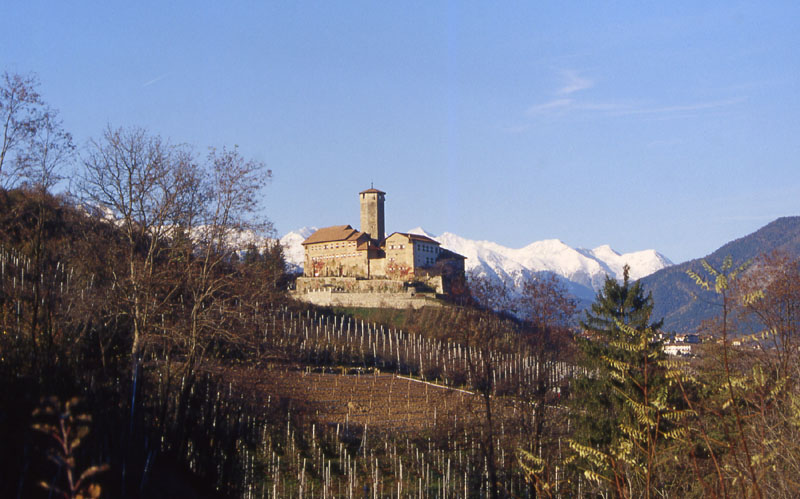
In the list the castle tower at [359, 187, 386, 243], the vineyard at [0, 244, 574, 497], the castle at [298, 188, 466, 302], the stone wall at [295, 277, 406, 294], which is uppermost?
the castle tower at [359, 187, 386, 243]

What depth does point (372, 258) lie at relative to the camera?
219 ft

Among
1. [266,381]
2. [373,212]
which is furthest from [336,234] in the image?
[266,381]

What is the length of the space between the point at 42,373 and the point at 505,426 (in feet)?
56.2

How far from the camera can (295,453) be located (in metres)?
14.7

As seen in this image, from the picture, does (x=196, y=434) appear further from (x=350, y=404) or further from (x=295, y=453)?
(x=350, y=404)

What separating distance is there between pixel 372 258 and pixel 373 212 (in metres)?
8.60

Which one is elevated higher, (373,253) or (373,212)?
(373,212)

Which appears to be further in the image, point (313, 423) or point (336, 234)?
point (336, 234)

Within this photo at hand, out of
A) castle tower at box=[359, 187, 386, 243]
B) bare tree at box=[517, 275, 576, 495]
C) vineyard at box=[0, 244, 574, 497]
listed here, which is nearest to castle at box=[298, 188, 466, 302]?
castle tower at box=[359, 187, 386, 243]

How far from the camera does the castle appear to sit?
188ft

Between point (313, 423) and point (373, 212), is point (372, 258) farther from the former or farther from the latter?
point (313, 423)

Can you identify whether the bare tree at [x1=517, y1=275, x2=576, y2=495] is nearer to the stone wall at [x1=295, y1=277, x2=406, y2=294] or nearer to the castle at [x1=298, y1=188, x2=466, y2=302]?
the stone wall at [x1=295, y1=277, x2=406, y2=294]

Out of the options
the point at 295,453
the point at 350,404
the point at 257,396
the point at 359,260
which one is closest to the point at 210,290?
the point at 257,396

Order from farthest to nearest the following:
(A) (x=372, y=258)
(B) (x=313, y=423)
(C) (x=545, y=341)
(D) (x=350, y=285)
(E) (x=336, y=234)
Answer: (E) (x=336, y=234)
(A) (x=372, y=258)
(D) (x=350, y=285)
(C) (x=545, y=341)
(B) (x=313, y=423)
